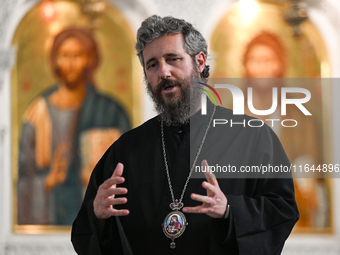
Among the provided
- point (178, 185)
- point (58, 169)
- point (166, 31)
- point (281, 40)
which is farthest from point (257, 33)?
point (178, 185)

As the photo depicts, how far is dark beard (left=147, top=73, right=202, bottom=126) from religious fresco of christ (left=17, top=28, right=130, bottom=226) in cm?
297

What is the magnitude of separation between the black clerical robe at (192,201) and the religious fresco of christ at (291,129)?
9.72 ft

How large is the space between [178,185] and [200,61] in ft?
2.22

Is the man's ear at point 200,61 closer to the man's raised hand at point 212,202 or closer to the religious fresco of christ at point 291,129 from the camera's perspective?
the man's raised hand at point 212,202

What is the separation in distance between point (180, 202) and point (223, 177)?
233 mm

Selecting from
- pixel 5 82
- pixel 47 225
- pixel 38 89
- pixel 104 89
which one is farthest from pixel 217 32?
Result: pixel 47 225

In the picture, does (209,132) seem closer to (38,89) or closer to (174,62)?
(174,62)

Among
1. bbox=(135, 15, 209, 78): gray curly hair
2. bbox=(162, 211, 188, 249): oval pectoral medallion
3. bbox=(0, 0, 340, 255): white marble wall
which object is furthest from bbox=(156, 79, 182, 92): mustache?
bbox=(0, 0, 340, 255): white marble wall

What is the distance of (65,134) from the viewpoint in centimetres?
511

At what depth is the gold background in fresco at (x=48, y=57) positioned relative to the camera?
17.1 ft

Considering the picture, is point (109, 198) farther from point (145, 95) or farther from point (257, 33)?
point (257, 33)

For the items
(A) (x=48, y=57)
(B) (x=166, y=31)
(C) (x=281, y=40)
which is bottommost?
(B) (x=166, y=31)

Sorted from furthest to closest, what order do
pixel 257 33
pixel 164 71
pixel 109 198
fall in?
1. pixel 257 33
2. pixel 164 71
3. pixel 109 198

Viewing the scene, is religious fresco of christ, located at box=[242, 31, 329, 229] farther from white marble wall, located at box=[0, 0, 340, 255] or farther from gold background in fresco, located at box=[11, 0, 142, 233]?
gold background in fresco, located at box=[11, 0, 142, 233]
